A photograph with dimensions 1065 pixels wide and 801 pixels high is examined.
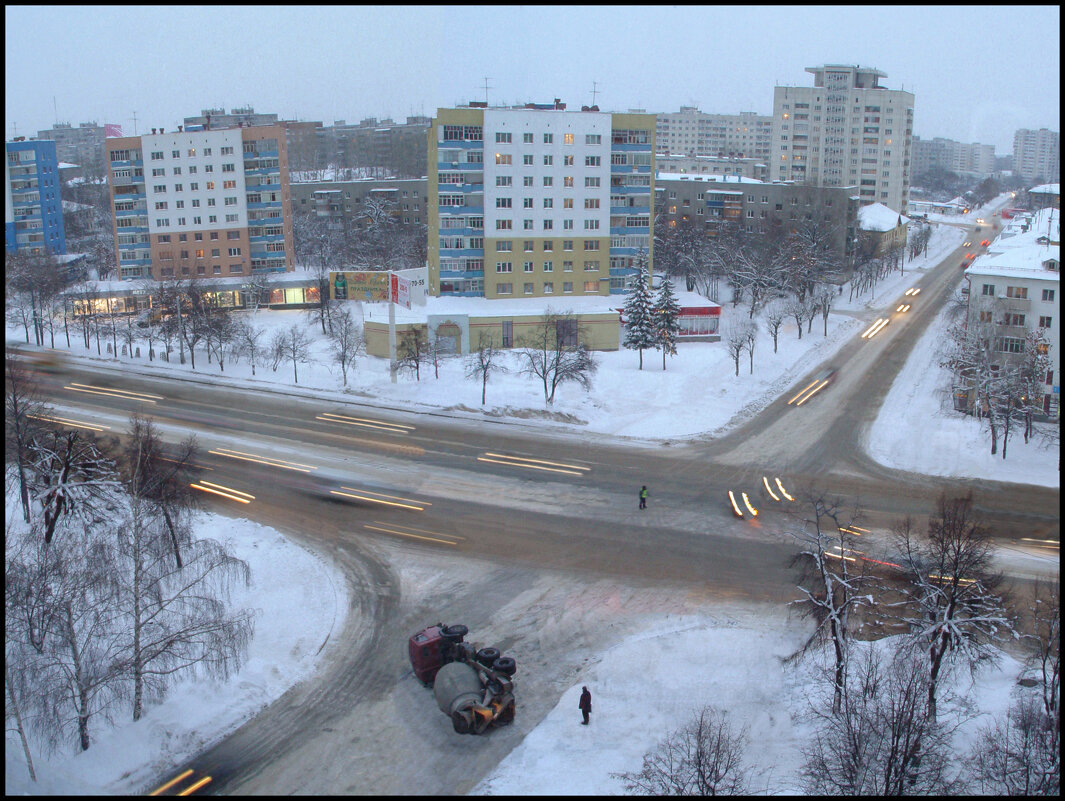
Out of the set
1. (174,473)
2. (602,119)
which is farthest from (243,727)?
(602,119)

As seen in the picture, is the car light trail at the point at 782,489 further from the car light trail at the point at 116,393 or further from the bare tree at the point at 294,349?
the car light trail at the point at 116,393

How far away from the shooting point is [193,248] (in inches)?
2322

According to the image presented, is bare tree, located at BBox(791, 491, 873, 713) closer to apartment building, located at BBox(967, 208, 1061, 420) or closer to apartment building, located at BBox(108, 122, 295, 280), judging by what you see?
apartment building, located at BBox(967, 208, 1061, 420)

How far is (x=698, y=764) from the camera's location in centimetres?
1230

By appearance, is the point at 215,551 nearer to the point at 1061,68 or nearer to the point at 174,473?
the point at 174,473

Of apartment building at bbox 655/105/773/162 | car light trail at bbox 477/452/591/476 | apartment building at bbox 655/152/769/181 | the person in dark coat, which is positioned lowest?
the person in dark coat

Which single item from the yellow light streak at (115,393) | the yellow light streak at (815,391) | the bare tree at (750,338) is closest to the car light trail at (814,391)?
the yellow light streak at (815,391)

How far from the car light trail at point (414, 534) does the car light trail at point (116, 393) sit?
1682cm

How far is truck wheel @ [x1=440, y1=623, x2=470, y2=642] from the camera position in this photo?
1795 cm

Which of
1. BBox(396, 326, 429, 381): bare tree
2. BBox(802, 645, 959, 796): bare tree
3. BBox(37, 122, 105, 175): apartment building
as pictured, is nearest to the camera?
BBox(802, 645, 959, 796): bare tree

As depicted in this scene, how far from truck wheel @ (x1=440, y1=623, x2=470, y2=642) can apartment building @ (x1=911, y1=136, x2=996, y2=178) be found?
129m

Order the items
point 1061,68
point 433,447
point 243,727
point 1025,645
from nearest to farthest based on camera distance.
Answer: point 1061,68, point 243,727, point 1025,645, point 433,447

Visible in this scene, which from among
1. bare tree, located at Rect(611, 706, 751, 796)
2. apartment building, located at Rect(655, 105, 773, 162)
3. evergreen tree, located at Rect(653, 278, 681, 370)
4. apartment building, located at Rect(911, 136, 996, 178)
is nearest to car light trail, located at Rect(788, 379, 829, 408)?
evergreen tree, located at Rect(653, 278, 681, 370)

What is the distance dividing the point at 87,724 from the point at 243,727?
2769 mm
